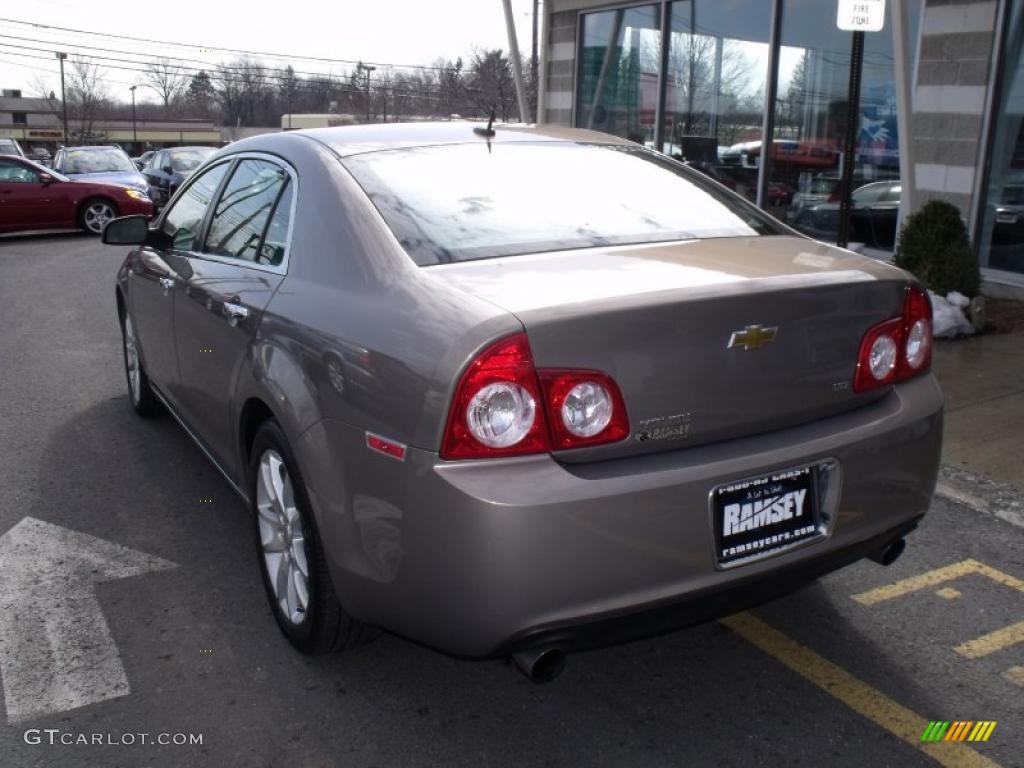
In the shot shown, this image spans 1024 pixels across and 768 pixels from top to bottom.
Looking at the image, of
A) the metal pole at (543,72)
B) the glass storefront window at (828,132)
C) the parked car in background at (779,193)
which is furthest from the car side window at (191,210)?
the metal pole at (543,72)

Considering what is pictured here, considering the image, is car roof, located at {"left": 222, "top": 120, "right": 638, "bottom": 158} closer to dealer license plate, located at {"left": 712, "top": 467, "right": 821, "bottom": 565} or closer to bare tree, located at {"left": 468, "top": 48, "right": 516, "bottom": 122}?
dealer license plate, located at {"left": 712, "top": 467, "right": 821, "bottom": 565}

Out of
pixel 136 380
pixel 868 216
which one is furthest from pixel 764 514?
pixel 868 216

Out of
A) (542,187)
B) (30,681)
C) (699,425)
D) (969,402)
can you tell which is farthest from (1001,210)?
(30,681)

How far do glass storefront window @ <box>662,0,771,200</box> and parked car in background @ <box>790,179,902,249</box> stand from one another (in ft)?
3.83

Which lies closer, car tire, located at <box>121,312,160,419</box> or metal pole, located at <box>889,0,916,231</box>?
car tire, located at <box>121,312,160,419</box>

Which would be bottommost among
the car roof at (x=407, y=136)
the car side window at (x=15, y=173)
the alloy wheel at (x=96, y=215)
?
the alloy wheel at (x=96, y=215)

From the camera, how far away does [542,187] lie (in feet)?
11.1

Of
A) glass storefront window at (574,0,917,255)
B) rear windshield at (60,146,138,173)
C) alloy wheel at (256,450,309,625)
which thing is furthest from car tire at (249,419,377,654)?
rear windshield at (60,146,138,173)

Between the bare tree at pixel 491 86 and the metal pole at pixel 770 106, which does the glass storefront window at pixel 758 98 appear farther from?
the bare tree at pixel 491 86

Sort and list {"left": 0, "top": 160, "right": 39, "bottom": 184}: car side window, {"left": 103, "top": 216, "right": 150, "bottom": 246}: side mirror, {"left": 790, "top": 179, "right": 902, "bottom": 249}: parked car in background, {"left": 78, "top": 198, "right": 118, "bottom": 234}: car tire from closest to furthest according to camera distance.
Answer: {"left": 103, "top": 216, "right": 150, "bottom": 246}: side mirror, {"left": 790, "top": 179, "right": 902, "bottom": 249}: parked car in background, {"left": 0, "top": 160, "right": 39, "bottom": 184}: car side window, {"left": 78, "top": 198, "right": 118, "bottom": 234}: car tire

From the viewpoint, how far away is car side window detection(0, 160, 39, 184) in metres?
15.8

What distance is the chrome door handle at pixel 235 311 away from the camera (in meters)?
3.48

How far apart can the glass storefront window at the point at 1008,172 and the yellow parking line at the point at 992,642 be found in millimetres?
6264

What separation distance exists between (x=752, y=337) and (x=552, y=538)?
0.77 m
